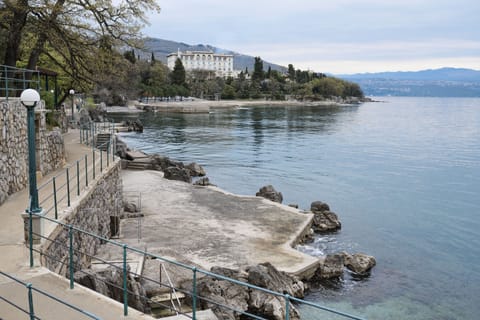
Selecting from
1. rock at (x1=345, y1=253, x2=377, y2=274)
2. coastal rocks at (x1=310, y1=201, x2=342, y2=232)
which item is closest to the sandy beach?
coastal rocks at (x1=310, y1=201, x2=342, y2=232)

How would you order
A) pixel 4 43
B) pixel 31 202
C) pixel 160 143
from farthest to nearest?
pixel 160 143 → pixel 4 43 → pixel 31 202

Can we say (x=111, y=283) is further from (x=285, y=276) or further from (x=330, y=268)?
(x=330, y=268)

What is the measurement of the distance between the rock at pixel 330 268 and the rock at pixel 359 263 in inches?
23.7

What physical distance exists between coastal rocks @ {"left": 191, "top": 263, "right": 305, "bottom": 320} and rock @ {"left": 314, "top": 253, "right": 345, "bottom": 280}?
298cm

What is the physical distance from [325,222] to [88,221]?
14.4 metres

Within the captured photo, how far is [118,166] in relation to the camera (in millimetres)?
23266

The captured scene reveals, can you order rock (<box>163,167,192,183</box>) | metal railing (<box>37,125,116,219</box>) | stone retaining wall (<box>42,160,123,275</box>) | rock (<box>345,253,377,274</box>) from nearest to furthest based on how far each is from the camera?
stone retaining wall (<box>42,160,123,275</box>) → metal railing (<box>37,125,116,219</box>) → rock (<box>345,253,377,274</box>) → rock (<box>163,167,192,183</box>)

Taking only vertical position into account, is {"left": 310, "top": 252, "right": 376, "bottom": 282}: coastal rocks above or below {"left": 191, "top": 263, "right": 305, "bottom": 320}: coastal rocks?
below

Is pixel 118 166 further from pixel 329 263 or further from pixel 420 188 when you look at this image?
pixel 420 188

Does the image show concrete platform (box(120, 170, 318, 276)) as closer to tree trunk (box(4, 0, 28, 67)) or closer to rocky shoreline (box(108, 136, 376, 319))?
rocky shoreline (box(108, 136, 376, 319))

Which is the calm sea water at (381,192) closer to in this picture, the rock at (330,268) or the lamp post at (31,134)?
the rock at (330,268)

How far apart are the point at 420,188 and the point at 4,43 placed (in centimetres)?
3105

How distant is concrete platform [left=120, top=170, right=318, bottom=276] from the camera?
734 inches

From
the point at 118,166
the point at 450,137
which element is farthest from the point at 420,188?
the point at 450,137
